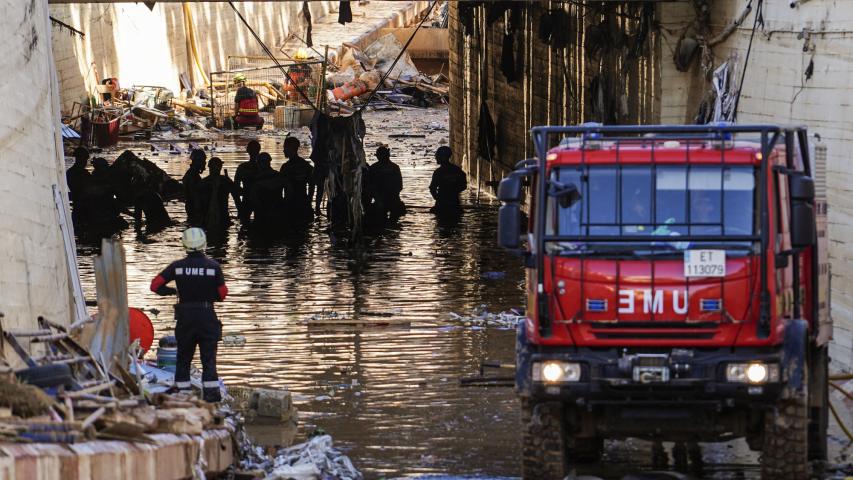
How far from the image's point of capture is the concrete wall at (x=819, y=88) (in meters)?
14.2

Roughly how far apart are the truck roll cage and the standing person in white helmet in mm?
3216

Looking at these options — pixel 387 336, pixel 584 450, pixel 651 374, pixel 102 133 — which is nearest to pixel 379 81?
pixel 102 133

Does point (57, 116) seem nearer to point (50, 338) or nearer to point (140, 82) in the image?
point (50, 338)

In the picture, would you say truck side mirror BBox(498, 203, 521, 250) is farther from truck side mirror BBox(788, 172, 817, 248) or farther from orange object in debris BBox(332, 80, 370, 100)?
orange object in debris BBox(332, 80, 370, 100)

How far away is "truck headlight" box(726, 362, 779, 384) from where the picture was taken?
915 centimetres

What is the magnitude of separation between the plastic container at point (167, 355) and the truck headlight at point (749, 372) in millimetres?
5932

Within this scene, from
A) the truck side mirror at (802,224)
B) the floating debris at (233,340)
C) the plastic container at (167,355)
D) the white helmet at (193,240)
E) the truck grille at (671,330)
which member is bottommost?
the floating debris at (233,340)

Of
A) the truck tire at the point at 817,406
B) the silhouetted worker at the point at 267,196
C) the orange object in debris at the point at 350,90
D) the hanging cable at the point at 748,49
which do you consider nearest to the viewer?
the truck tire at the point at 817,406

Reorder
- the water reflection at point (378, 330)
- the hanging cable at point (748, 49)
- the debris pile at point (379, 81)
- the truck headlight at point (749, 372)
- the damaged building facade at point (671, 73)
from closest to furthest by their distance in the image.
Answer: the truck headlight at point (749, 372) < the water reflection at point (378, 330) < the damaged building facade at point (671, 73) < the hanging cable at point (748, 49) < the debris pile at point (379, 81)

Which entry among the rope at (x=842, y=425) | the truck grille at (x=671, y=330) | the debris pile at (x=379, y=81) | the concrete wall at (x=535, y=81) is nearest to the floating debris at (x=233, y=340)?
the rope at (x=842, y=425)

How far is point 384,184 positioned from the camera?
25047mm

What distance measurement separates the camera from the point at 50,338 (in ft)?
34.5

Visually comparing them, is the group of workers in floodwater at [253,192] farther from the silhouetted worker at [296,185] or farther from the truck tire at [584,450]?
the truck tire at [584,450]

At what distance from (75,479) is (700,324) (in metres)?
3.61
